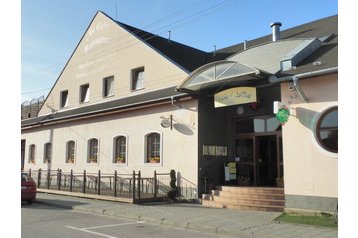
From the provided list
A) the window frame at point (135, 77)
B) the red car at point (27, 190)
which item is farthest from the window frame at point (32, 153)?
the red car at point (27, 190)

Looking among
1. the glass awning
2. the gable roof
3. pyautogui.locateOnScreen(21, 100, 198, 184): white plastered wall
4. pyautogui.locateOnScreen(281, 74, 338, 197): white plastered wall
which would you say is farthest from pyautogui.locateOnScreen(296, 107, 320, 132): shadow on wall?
the gable roof

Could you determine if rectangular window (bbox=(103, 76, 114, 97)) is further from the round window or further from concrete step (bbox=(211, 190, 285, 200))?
the round window

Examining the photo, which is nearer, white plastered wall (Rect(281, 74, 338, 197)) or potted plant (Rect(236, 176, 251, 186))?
white plastered wall (Rect(281, 74, 338, 197))

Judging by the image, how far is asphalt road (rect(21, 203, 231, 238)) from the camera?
30.7 ft

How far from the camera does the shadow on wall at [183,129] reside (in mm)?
15841

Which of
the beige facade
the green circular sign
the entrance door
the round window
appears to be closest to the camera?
the round window

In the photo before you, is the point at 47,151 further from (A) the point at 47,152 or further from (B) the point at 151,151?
(B) the point at 151,151

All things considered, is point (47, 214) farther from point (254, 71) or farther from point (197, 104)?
point (254, 71)

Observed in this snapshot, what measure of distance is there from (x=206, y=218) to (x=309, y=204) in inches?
127

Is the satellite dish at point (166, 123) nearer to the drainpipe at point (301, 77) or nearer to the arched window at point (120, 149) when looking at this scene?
the arched window at point (120, 149)

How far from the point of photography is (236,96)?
13.7 m

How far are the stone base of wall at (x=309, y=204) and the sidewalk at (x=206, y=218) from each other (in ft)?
1.95

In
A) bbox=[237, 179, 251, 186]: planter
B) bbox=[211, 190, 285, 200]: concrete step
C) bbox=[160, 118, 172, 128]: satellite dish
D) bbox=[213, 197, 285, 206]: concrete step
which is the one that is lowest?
bbox=[213, 197, 285, 206]: concrete step

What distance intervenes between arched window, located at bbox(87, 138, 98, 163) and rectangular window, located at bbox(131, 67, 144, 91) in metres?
3.79
